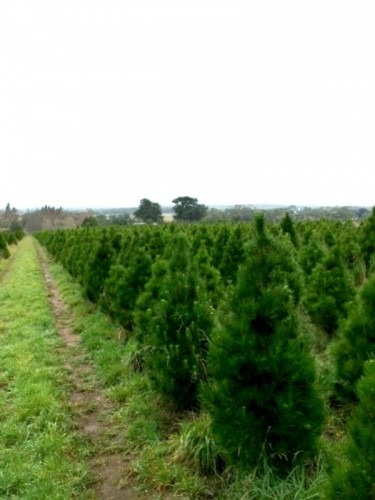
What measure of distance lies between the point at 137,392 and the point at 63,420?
1.03 metres

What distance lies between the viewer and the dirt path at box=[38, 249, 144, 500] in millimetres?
3984

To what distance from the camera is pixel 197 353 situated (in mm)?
5023

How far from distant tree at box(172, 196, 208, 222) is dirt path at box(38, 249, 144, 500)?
148 feet

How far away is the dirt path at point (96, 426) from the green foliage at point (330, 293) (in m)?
3.71

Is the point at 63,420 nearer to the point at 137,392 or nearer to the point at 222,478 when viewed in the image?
the point at 137,392

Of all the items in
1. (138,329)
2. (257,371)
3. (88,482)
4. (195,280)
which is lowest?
(88,482)

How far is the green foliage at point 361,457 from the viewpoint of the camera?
2.18 metres

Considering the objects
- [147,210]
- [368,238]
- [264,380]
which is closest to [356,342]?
[264,380]

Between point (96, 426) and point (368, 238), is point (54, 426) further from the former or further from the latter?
point (368, 238)

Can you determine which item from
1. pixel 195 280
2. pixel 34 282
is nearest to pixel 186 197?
pixel 34 282

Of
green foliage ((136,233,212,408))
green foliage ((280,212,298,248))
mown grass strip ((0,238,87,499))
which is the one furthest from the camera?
green foliage ((280,212,298,248))

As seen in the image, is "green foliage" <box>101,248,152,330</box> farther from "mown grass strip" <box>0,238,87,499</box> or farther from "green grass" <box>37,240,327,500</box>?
"green grass" <box>37,240,327,500</box>

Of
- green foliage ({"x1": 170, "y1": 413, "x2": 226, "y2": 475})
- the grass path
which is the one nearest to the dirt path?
the grass path

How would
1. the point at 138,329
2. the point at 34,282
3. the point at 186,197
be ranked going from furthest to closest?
the point at 186,197 < the point at 34,282 < the point at 138,329
